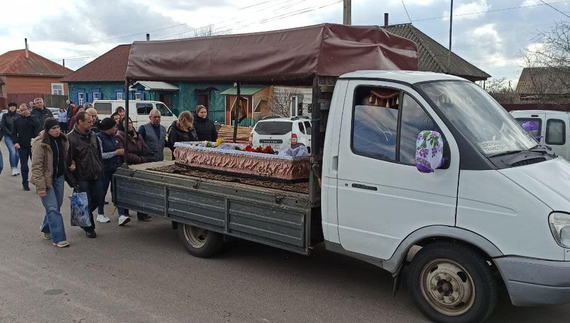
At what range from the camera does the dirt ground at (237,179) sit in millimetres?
5293

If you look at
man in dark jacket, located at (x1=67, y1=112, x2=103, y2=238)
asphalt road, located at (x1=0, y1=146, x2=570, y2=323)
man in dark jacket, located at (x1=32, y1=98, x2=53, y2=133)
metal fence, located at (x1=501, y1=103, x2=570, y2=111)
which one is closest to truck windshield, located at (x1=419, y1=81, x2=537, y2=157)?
asphalt road, located at (x1=0, y1=146, x2=570, y2=323)

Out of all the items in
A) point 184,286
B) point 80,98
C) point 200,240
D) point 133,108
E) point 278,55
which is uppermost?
point 278,55

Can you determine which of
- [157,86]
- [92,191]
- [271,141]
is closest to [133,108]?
[157,86]

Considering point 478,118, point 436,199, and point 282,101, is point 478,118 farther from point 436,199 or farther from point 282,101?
point 282,101

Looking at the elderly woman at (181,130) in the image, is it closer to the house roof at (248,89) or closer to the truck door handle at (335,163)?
the house roof at (248,89)

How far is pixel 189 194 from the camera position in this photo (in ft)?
19.2

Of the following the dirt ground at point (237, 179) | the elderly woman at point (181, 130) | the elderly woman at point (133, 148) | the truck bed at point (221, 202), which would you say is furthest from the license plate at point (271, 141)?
the truck bed at point (221, 202)

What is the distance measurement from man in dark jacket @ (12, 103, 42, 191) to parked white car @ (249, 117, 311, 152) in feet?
21.6

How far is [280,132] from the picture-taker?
52.3 feet

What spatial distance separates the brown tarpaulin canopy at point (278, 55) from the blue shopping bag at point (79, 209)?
5.83ft

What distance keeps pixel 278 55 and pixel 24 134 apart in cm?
787

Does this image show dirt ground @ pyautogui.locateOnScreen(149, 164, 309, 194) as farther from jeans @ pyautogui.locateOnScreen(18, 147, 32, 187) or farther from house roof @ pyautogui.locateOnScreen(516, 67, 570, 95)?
house roof @ pyautogui.locateOnScreen(516, 67, 570, 95)

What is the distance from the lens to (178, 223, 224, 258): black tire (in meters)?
5.88

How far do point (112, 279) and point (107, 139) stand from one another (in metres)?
2.87
